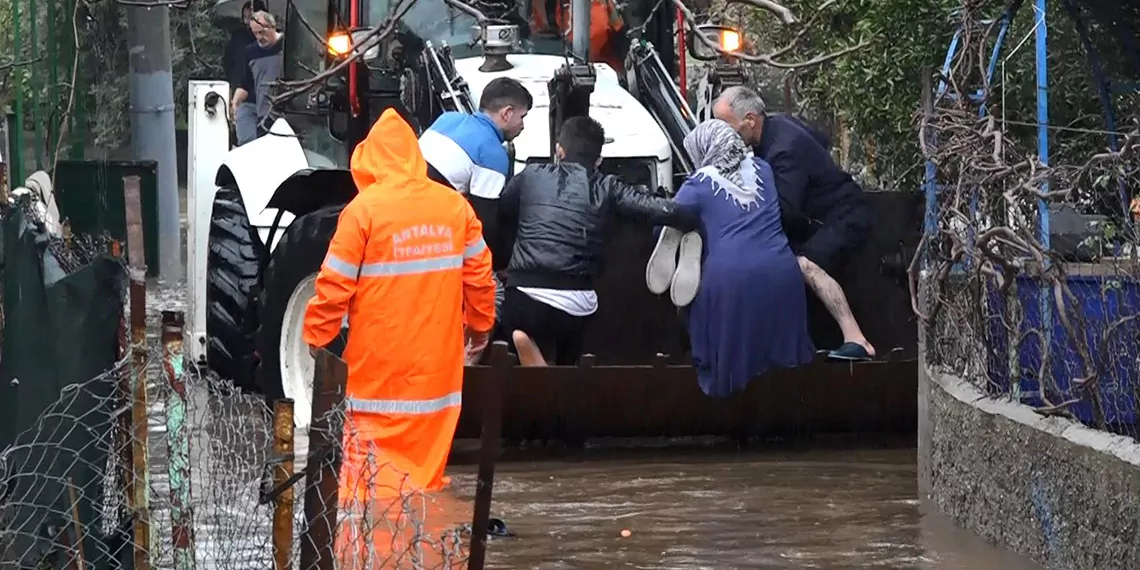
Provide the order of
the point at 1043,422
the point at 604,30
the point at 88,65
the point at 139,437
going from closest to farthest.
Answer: the point at 139,437, the point at 1043,422, the point at 604,30, the point at 88,65

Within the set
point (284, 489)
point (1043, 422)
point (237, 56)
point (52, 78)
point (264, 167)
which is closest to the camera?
point (284, 489)

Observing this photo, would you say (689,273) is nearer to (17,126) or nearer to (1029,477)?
(1029,477)

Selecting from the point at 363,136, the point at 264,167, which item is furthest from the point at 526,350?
the point at 264,167

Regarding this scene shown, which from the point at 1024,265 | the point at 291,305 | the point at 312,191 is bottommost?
the point at 291,305

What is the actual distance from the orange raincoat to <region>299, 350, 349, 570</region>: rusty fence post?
2.28 metres

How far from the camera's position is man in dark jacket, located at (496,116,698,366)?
884 centimetres

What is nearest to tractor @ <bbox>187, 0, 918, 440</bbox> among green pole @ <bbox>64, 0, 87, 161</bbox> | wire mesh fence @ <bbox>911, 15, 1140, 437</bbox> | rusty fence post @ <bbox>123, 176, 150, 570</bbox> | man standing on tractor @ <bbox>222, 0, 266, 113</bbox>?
wire mesh fence @ <bbox>911, 15, 1140, 437</bbox>

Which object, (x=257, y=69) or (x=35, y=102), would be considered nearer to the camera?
(x=35, y=102)

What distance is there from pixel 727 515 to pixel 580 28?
2.74 m

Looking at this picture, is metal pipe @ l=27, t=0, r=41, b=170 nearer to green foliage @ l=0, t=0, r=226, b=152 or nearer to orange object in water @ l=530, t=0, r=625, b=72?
green foliage @ l=0, t=0, r=226, b=152

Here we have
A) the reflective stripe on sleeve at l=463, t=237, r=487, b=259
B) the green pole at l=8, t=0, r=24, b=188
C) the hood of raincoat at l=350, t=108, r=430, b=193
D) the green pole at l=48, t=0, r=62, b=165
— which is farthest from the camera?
the green pole at l=48, t=0, r=62, b=165

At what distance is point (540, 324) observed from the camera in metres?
8.93

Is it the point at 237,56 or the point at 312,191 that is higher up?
the point at 237,56

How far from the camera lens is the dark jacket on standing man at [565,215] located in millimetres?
8836
